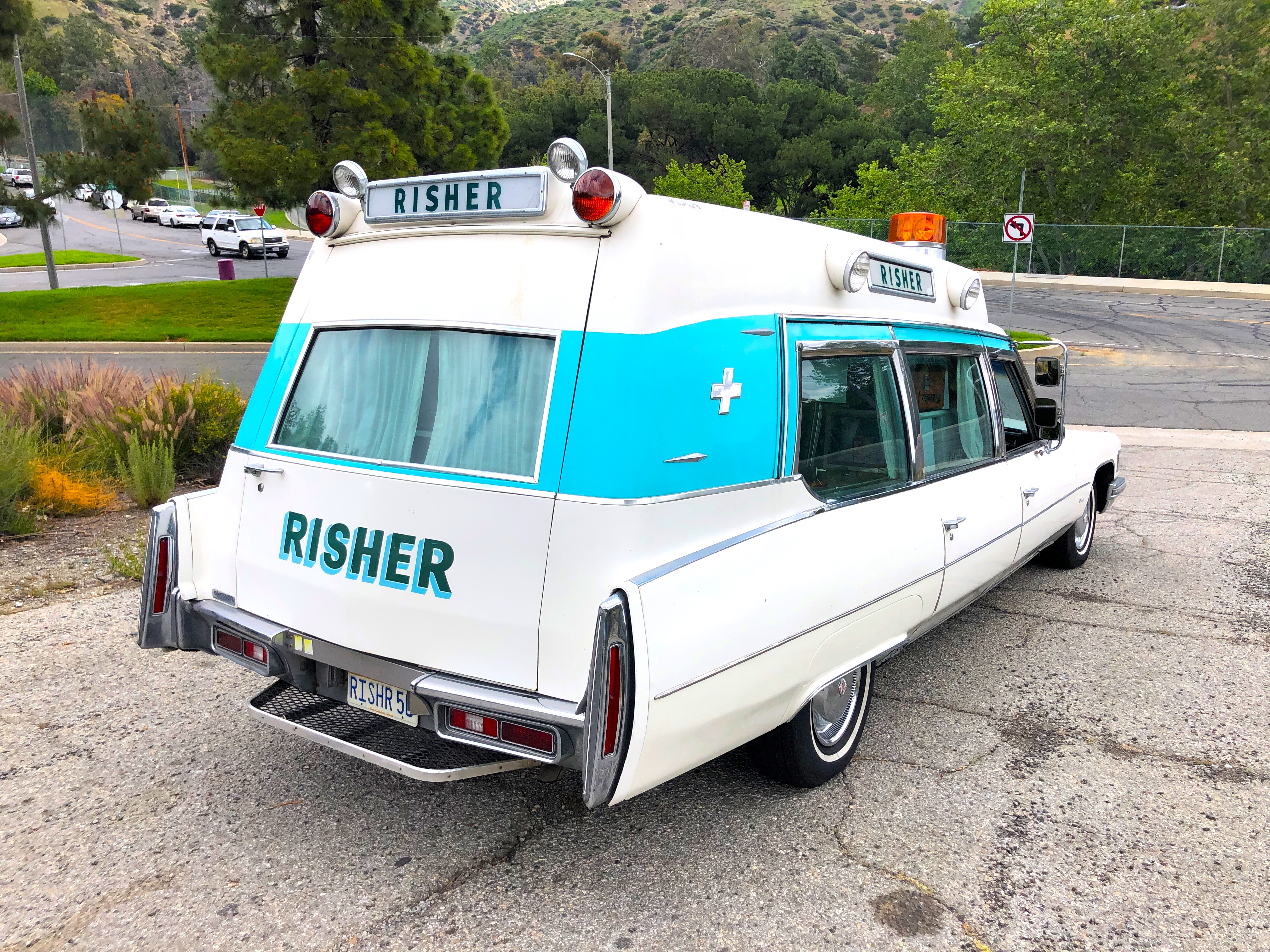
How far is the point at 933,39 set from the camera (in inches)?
2842

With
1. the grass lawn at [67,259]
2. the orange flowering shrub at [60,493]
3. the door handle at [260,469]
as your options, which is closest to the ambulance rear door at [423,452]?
the door handle at [260,469]

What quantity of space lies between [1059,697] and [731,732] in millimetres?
2280

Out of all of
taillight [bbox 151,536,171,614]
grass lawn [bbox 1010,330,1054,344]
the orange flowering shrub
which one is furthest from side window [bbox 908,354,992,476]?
grass lawn [bbox 1010,330,1054,344]

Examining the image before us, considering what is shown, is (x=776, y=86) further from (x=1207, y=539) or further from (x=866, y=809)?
(x=866, y=809)

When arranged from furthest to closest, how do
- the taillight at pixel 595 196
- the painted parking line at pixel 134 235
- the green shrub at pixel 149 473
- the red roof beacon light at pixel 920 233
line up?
the painted parking line at pixel 134 235
the green shrub at pixel 149 473
the red roof beacon light at pixel 920 233
the taillight at pixel 595 196

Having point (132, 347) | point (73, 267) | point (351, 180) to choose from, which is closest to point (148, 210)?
point (73, 267)

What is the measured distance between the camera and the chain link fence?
1378 inches

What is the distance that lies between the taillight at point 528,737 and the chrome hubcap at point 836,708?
1176mm

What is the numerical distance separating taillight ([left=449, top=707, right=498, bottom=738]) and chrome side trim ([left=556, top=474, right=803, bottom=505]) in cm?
68

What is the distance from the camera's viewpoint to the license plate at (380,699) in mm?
2926

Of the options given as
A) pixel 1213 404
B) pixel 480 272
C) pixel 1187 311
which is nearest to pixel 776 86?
pixel 1187 311

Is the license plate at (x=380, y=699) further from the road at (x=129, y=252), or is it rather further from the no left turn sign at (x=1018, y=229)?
the road at (x=129, y=252)

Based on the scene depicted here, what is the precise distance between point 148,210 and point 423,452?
66.1 metres

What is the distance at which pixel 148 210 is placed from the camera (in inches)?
2340
